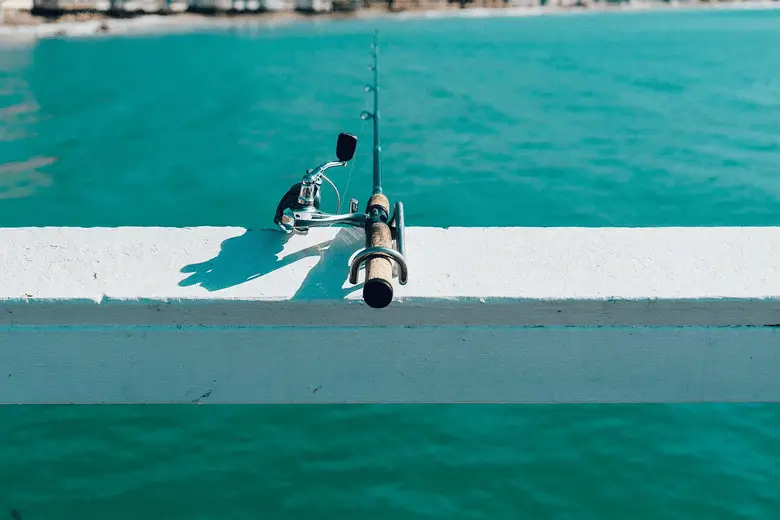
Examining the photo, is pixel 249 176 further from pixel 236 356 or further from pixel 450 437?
pixel 236 356

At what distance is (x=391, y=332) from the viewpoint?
1656mm

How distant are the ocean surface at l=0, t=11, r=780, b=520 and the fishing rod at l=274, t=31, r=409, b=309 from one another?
1313mm

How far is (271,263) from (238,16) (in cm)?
3437

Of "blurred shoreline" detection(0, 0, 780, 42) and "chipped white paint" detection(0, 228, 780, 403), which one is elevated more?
"blurred shoreline" detection(0, 0, 780, 42)

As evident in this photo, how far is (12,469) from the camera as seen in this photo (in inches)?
122

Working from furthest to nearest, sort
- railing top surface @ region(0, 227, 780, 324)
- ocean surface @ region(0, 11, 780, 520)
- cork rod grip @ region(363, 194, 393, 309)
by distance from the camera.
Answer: ocean surface @ region(0, 11, 780, 520)
railing top surface @ region(0, 227, 780, 324)
cork rod grip @ region(363, 194, 393, 309)

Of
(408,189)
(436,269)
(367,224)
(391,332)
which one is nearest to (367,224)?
(367,224)

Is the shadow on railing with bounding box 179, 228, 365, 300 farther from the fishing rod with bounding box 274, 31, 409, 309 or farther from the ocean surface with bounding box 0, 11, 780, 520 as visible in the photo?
the ocean surface with bounding box 0, 11, 780, 520

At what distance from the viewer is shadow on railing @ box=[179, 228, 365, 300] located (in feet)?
5.47

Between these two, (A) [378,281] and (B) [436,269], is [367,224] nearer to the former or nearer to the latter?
(B) [436,269]

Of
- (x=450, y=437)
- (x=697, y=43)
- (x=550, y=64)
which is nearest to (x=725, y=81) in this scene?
(x=550, y=64)

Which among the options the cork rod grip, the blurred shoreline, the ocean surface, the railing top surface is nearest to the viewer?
the cork rod grip

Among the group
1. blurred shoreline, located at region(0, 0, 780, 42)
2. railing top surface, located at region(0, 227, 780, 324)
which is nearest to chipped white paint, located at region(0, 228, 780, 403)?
railing top surface, located at region(0, 227, 780, 324)

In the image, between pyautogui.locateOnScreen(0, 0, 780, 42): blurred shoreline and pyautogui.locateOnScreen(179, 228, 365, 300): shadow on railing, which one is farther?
pyautogui.locateOnScreen(0, 0, 780, 42): blurred shoreline
